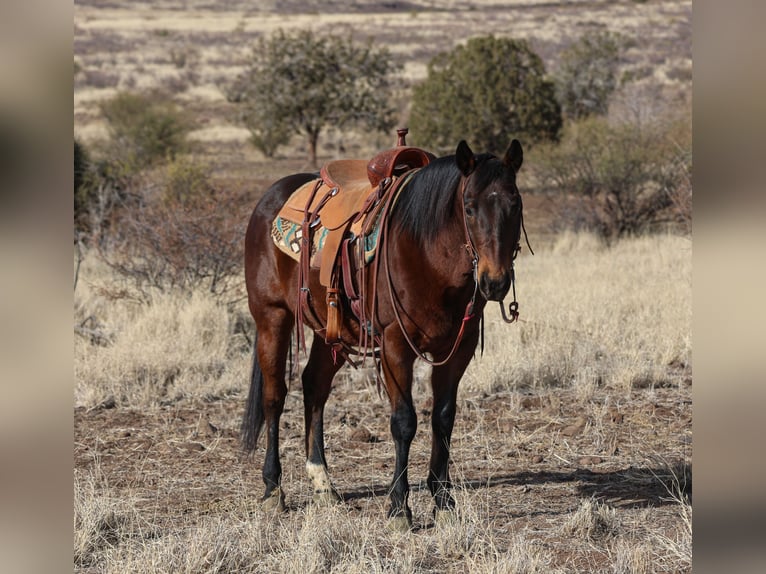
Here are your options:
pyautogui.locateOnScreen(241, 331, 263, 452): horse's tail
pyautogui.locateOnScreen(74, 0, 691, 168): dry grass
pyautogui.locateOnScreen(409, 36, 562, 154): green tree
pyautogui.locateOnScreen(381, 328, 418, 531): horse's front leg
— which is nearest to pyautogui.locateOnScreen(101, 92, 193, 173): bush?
pyautogui.locateOnScreen(74, 0, 691, 168): dry grass

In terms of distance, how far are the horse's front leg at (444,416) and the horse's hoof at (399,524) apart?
0.58 feet

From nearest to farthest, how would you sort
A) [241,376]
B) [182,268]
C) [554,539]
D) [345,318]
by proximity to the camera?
[554,539] → [345,318] → [241,376] → [182,268]

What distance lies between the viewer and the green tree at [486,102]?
21.6m

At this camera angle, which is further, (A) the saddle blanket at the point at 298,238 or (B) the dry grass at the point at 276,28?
(B) the dry grass at the point at 276,28

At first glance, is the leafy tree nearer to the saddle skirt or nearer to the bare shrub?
the bare shrub

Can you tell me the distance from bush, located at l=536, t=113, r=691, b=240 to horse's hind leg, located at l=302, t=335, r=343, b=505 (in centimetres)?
1028

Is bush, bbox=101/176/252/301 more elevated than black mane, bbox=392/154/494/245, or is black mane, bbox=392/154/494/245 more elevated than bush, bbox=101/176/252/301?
black mane, bbox=392/154/494/245

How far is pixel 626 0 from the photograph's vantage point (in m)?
51.9

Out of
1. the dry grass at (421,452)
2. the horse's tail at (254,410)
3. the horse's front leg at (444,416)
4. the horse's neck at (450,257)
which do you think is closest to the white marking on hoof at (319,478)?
the dry grass at (421,452)

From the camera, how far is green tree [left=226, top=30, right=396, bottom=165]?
2359 cm

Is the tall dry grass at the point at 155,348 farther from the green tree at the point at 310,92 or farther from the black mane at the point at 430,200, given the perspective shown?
the green tree at the point at 310,92
